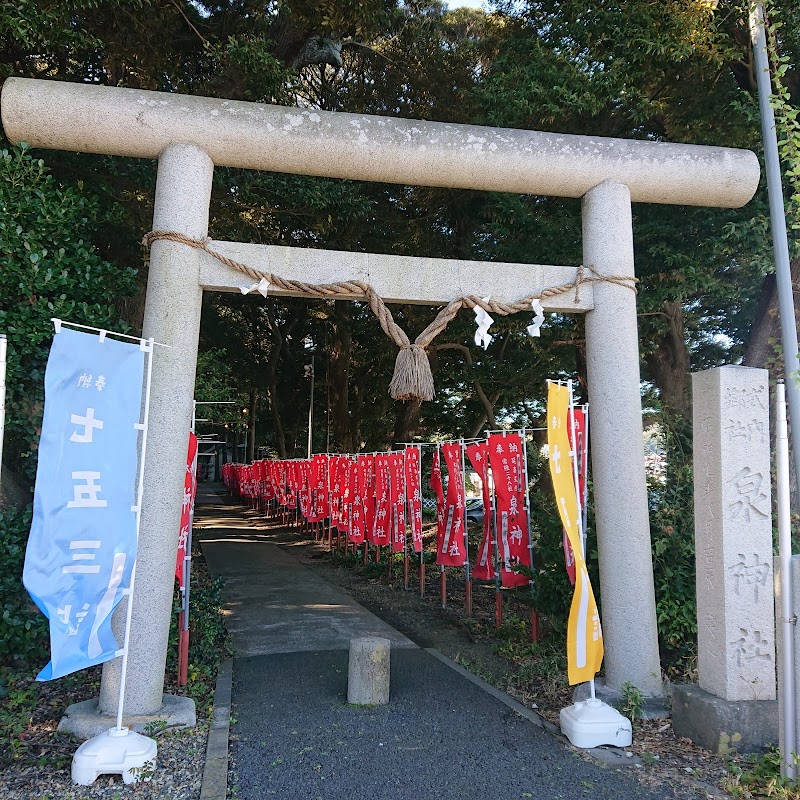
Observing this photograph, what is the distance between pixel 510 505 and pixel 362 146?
4581mm

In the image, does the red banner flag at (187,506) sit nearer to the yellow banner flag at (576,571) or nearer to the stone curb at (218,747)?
the stone curb at (218,747)

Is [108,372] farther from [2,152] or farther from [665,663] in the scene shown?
[665,663]

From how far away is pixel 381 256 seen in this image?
555 cm

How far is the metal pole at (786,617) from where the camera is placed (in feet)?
12.7

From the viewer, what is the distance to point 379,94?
12.1m

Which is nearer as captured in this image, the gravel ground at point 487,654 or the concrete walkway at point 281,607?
the gravel ground at point 487,654

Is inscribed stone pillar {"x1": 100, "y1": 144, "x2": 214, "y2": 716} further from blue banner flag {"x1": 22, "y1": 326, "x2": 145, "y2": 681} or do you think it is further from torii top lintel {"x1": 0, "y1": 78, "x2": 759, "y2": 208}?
blue banner flag {"x1": 22, "y1": 326, "x2": 145, "y2": 681}

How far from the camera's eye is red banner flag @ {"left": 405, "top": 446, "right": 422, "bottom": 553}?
10.5 m

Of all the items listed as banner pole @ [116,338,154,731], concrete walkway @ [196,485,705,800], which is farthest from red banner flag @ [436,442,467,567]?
banner pole @ [116,338,154,731]

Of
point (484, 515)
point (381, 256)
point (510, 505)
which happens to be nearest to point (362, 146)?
point (381, 256)

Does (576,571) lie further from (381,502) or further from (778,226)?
(381,502)

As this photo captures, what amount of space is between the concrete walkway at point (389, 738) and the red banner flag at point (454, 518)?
70.1 inches

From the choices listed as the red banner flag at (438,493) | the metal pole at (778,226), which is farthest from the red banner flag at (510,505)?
the metal pole at (778,226)

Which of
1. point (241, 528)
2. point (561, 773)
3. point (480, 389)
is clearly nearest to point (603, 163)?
point (561, 773)
